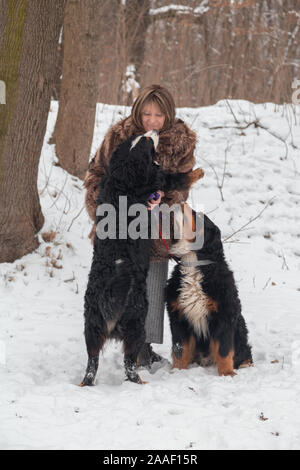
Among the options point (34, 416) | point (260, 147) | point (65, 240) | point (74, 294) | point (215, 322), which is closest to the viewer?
point (34, 416)

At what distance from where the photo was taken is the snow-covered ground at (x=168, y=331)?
227 centimetres

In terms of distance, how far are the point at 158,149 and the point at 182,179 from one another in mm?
299

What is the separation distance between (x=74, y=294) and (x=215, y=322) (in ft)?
5.91

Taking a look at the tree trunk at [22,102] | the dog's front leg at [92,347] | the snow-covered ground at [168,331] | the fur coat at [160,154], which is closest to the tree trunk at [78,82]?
the snow-covered ground at [168,331]

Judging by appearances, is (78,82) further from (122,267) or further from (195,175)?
(122,267)

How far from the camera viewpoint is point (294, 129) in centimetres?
737

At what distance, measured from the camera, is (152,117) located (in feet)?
10.9

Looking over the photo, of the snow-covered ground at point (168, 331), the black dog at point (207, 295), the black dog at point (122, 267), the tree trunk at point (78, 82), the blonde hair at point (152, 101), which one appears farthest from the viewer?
the tree trunk at point (78, 82)

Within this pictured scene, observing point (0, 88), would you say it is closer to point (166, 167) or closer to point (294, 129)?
point (166, 167)

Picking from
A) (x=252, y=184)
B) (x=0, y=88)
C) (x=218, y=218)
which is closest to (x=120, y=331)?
(x=0, y=88)


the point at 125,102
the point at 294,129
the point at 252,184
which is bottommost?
the point at 252,184

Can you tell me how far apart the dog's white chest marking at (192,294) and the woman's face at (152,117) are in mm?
876

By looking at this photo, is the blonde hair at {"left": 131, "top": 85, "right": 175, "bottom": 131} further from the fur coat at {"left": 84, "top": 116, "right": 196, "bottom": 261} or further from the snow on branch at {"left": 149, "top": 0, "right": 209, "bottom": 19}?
the snow on branch at {"left": 149, "top": 0, "right": 209, "bottom": 19}

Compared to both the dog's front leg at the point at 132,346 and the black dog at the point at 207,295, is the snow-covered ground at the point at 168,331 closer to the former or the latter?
the dog's front leg at the point at 132,346
